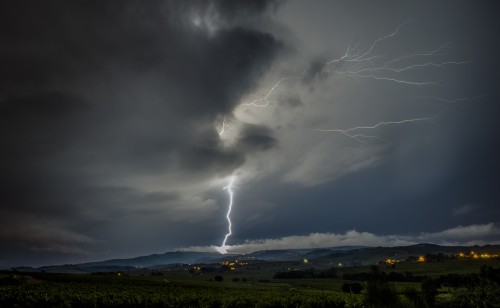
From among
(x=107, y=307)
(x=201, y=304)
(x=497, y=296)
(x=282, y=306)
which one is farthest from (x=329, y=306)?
(x=497, y=296)

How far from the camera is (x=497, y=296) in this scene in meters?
17.4

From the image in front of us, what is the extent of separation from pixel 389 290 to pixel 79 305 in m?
34.9

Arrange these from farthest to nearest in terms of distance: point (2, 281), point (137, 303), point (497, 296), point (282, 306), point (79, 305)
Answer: point (2, 281), point (282, 306), point (137, 303), point (79, 305), point (497, 296)

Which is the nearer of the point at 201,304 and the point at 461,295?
the point at 461,295

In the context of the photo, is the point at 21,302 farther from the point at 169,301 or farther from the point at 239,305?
the point at 239,305

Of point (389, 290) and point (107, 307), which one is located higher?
point (389, 290)

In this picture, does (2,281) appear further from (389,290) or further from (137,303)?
(389,290)

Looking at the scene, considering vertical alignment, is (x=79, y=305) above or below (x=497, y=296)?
below

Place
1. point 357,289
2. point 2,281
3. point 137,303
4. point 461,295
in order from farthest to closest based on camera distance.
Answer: point 357,289 < point 2,281 < point 137,303 < point 461,295

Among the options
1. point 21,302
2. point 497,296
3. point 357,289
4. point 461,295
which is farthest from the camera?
point 357,289

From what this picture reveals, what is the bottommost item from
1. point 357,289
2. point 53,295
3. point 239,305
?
point 357,289

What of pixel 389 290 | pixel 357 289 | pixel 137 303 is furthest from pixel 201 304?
pixel 357 289

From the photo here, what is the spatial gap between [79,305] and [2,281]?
38500mm

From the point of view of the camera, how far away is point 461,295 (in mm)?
20547
